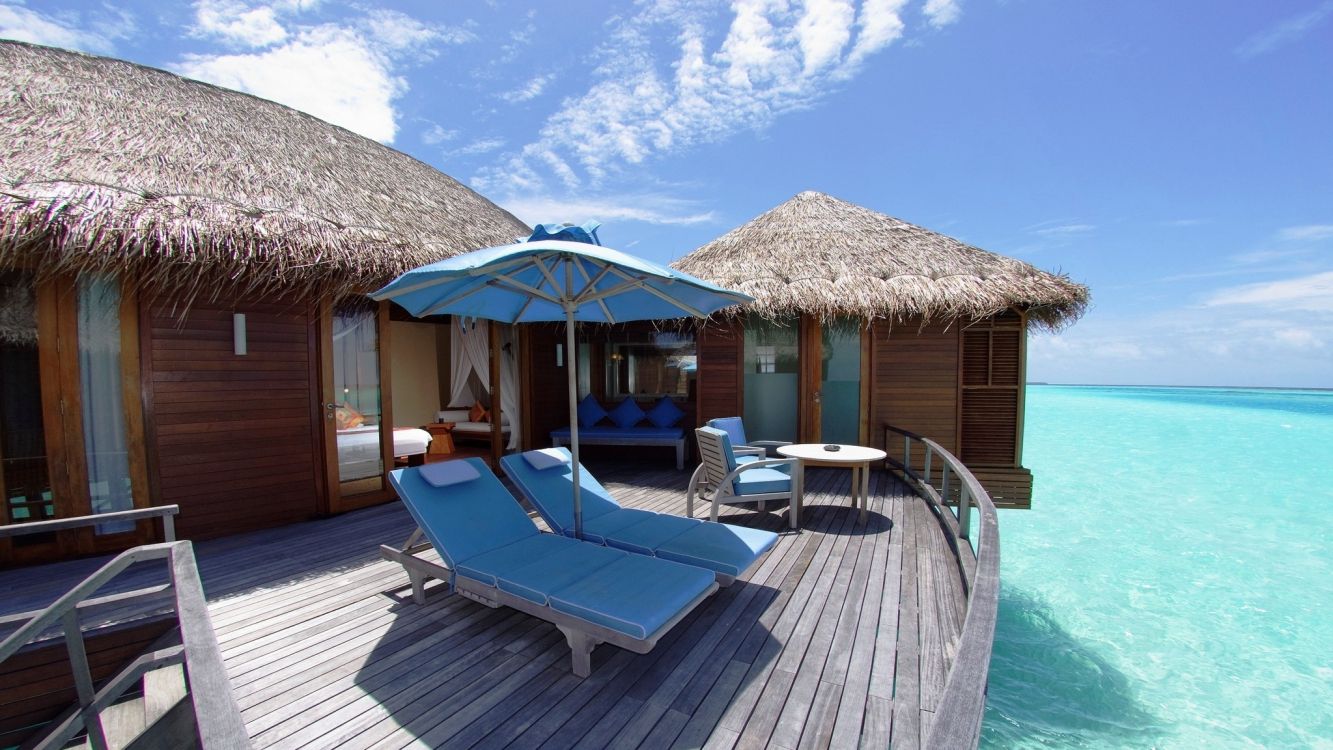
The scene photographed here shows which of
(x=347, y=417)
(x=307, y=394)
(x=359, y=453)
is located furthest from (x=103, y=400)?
(x=359, y=453)

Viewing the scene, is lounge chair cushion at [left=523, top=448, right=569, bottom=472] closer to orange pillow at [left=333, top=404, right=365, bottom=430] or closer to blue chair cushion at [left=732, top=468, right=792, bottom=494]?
blue chair cushion at [left=732, top=468, right=792, bottom=494]

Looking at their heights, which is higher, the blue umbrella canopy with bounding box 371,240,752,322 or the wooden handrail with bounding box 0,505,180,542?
the blue umbrella canopy with bounding box 371,240,752,322

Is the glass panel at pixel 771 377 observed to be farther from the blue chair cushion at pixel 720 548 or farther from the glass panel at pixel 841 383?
the blue chair cushion at pixel 720 548

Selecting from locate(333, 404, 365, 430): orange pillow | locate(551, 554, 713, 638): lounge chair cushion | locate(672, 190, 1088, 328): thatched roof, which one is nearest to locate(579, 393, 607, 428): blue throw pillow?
locate(672, 190, 1088, 328): thatched roof

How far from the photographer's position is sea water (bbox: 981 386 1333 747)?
4598 millimetres

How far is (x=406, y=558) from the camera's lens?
3064 mm

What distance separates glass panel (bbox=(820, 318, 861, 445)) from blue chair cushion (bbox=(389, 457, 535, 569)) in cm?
499

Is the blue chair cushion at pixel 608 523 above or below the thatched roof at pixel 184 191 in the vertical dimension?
below

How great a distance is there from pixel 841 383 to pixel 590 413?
3856mm

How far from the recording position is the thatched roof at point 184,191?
358 cm

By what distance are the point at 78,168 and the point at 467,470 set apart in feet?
12.8

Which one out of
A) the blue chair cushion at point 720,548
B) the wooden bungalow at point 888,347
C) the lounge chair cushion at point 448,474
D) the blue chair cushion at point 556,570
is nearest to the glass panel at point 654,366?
the wooden bungalow at point 888,347

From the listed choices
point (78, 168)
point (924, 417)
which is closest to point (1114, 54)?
point (924, 417)

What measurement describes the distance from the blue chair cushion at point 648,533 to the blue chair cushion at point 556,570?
0.61ft
